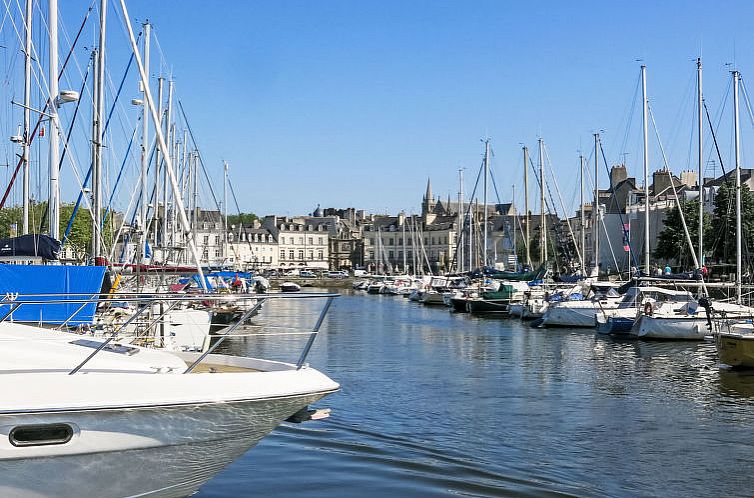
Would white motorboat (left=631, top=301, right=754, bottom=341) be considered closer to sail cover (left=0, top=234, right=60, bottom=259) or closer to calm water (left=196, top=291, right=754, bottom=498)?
calm water (left=196, top=291, right=754, bottom=498)

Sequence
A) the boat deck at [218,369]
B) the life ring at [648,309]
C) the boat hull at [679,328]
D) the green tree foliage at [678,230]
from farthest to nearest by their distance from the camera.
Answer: the green tree foliage at [678,230], the life ring at [648,309], the boat hull at [679,328], the boat deck at [218,369]

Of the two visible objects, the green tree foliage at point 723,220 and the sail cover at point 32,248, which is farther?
the green tree foliage at point 723,220

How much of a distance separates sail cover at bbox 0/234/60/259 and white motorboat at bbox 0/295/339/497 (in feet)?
41.2

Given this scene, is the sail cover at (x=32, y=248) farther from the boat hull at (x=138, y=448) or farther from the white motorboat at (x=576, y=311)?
the white motorboat at (x=576, y=311)

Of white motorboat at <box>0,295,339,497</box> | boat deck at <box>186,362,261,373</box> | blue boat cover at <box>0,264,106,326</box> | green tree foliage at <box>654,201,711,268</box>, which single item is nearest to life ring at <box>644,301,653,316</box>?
blue boat cover at <box>0,264,106,326</box>

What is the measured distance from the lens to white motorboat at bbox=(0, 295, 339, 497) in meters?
9.30

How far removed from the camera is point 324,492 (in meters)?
13.6

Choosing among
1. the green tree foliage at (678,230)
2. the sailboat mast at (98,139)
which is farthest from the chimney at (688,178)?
the sailboat mast at (98,139)

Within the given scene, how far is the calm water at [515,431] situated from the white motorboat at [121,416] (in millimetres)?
3020

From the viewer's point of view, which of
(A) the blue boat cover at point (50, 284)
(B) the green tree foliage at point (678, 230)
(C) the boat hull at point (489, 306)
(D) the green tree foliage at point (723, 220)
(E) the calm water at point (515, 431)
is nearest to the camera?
(E) the calm water at point (515, 431)

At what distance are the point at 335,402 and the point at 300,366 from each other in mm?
11335

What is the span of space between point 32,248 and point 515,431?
12529 millimetres

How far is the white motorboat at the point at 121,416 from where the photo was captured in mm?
9297

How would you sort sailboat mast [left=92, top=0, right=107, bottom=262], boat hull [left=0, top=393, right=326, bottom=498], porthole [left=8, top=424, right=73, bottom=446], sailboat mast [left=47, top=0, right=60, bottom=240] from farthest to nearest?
sailboat mast [left=92, top=0, right=107, bottom=262]
sailboat mast [left=47, top=0, right=60, bottom=240]
boat hull [left=0, top=393, right=326, bottom=498]
porthole [left=8, top=424, right=73, bottom=446]
